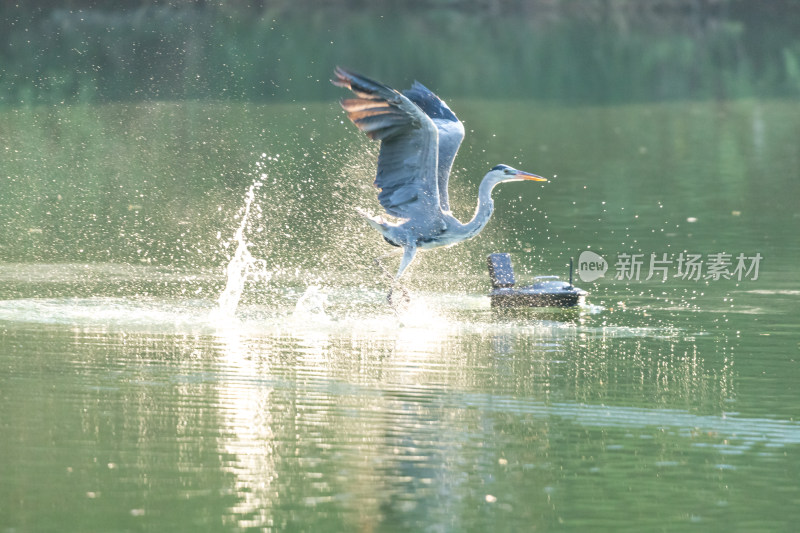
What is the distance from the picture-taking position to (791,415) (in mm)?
12031

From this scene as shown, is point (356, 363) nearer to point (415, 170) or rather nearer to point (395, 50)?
point (415, 170)

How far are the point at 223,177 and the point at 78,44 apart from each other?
1983 centimetres

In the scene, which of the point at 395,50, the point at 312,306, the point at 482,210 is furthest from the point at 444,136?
the point at 395,50

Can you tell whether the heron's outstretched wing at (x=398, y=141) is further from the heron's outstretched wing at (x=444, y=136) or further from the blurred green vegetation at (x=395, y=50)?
the blurred green vegetation at (x=395, y=50)

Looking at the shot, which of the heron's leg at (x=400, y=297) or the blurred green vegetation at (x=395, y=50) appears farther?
the blurred green vegetation at (x=395, y=50)

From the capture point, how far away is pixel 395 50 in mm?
46906

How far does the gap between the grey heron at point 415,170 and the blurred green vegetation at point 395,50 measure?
19.8m

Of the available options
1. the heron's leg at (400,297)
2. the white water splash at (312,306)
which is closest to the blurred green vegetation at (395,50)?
the white water splash at (312,306)

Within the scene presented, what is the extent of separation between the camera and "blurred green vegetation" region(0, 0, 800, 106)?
3953cm

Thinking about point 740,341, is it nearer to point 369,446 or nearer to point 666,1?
point 369,446

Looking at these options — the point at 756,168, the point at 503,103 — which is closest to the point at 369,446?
the point at 756,168

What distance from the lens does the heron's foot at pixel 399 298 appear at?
16156 mm

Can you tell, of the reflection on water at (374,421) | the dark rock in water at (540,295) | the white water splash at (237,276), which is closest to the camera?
the reflection on water at (374,421)

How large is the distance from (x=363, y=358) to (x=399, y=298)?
9.11 ft
